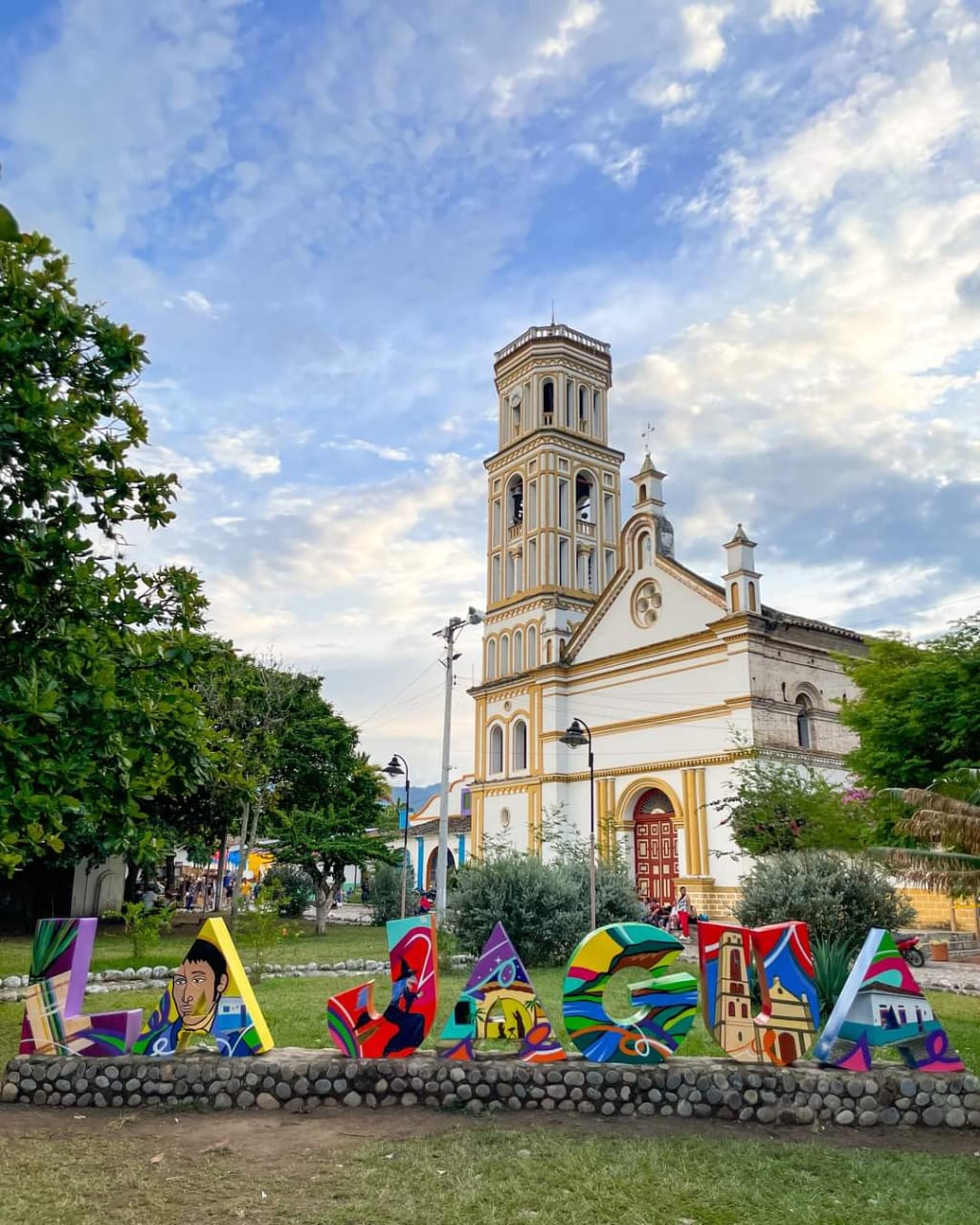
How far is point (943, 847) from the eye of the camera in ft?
39.3

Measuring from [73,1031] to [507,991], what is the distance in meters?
3.80

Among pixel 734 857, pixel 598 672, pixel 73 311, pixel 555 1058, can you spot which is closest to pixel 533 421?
pixel 598 672

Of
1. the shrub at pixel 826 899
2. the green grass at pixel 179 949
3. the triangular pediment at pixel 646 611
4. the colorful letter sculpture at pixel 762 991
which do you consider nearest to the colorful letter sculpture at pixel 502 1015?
the colorful letter sculpture at pixel 762 991

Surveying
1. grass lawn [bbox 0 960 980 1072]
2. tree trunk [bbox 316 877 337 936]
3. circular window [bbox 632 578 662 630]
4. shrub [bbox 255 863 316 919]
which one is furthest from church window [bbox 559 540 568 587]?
grass lawn [bbox 0 960 980 1072]

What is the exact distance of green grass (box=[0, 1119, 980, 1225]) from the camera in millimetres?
5480

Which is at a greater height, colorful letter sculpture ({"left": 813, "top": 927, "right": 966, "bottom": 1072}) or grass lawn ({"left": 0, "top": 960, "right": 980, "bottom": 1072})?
colorful letter sculpture ({"left": 813, "top": 927, "right": 966, "bottom": 1072})

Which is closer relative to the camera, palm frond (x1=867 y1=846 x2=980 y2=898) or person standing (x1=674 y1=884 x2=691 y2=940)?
palm frond (x1=867 y1=846 x2=980 y2=898)

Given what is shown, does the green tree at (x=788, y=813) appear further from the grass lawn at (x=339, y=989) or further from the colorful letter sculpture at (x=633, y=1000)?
the colorful letter sculpture at (x=633, y=1000)

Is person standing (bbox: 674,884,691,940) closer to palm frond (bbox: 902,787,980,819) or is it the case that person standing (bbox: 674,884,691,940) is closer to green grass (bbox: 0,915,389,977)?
green grass (bbox: 0,915,389,977)

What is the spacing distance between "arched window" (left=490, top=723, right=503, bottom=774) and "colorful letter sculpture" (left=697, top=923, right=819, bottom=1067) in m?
28.5

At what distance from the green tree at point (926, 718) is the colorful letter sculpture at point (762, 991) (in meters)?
10.9

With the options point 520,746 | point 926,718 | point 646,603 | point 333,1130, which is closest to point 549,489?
point 646,603

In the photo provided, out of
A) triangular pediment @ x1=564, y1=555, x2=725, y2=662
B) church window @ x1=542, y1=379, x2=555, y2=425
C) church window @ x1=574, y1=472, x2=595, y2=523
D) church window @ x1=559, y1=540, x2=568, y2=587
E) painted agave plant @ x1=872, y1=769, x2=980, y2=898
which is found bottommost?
painted agave plant @ x1=872, y1=769, x2=980, y2=898

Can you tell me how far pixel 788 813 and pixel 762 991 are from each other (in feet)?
53.9
